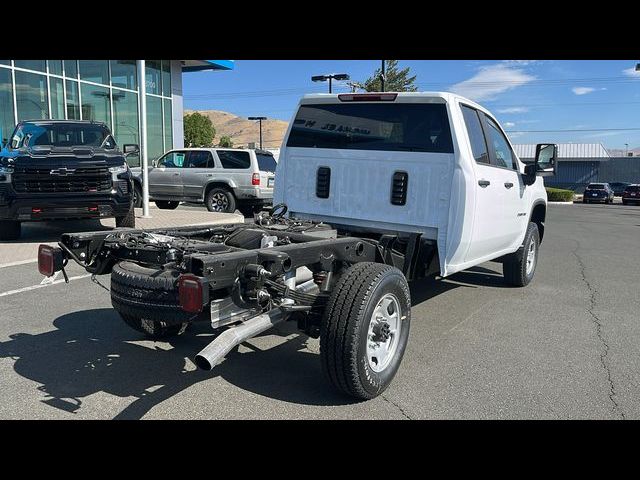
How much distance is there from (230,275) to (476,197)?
2824 millimetres

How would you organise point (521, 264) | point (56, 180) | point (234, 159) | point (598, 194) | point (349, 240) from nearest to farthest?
point (349, 240) < point (521, 264) < point (56, 180) < point (234, 159) < point (598, 194)

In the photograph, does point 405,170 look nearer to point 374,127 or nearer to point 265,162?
point 374,127

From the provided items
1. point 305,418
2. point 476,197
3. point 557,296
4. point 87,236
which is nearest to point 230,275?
point 305,418

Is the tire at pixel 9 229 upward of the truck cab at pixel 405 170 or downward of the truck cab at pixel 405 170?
downward

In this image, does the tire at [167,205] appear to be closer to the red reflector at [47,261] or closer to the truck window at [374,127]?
the truck window at [374,127]

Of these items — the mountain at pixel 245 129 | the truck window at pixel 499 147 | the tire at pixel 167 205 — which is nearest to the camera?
the truck window at pixel 499 147

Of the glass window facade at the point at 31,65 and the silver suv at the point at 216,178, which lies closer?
the silver suv at the point at 216,178

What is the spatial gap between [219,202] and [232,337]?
1301 centimetres

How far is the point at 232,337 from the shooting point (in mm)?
3213

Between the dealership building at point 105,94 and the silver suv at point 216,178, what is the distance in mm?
1599

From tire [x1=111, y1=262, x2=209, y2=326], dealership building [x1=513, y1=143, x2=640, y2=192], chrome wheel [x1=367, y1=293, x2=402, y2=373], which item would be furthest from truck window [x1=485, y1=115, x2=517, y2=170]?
dealership building [x1=513, y1=143, x2=640, y2=192]

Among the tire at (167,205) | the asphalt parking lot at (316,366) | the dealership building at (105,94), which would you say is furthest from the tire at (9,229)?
the tire at (167,205)

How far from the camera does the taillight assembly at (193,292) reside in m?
3.10

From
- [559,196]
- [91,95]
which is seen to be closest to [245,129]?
[559,196]
